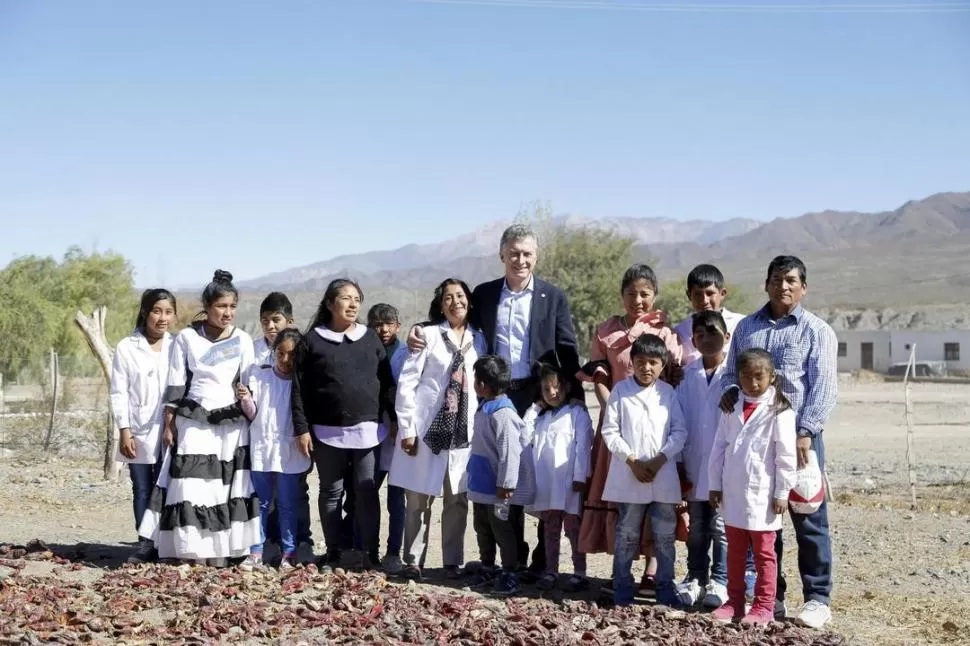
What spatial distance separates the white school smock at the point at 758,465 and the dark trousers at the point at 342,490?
2.46 m

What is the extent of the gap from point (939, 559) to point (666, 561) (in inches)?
161

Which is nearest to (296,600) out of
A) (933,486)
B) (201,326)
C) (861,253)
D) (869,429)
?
(201,326)

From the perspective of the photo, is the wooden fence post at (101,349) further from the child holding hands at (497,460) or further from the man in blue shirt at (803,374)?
the man in blue shirt at (803,374)

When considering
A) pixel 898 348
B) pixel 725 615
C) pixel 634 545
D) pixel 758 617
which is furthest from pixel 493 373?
pixel 898 348

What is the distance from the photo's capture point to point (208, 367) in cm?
718

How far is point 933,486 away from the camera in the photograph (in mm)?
14859

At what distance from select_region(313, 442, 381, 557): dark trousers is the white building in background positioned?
193 ft

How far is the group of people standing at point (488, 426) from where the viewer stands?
646 cm

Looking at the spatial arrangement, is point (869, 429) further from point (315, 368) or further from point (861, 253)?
point (861, 253)

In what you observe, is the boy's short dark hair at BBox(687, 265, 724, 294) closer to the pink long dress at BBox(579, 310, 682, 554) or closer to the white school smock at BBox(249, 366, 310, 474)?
the pink long dress at BBox(579, 310, 682, 554)

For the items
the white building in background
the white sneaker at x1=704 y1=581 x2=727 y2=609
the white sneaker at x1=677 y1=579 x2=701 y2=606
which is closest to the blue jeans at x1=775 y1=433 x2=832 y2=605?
the white sneaker at x1=704 y1=581 x2=727 y2=609

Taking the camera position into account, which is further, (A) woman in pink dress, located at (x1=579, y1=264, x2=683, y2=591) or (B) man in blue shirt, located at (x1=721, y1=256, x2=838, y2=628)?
(A) woman in pink dress, located at (x1=579, y1=264, x2=683, y2=591)

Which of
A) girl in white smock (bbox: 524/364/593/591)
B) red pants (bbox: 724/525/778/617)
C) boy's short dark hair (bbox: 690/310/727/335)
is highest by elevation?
boy's short dark hair (bbox: 690/310/727/335)

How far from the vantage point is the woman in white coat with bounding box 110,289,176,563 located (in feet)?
24.4
